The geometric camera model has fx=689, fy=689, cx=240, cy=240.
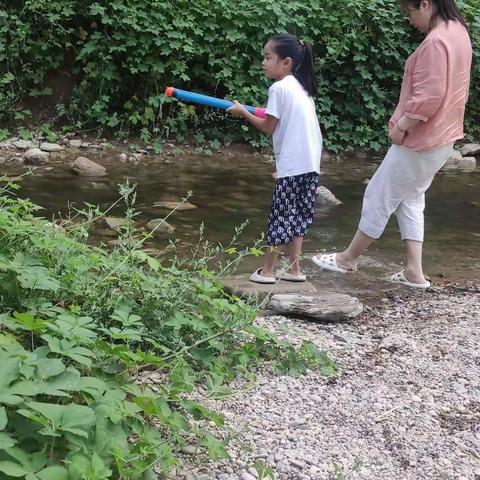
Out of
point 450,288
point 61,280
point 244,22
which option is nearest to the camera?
point 61,280

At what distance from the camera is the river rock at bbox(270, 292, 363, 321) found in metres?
3.49

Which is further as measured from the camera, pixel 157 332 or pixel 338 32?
pixel 338 32

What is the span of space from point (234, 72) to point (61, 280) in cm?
668

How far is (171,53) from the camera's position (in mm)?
8359

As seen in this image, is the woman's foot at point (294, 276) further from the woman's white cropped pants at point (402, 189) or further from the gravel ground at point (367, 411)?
the gravel ground at point (367, 411)

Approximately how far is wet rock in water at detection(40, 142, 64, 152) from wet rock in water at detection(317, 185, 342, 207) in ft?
9.97

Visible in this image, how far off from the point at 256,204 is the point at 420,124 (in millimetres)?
2535

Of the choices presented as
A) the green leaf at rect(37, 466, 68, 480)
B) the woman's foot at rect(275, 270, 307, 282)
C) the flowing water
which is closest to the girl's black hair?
the woman's foot at rect(275, 270, 307, 282)

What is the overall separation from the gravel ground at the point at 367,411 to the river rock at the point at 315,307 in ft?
0.18

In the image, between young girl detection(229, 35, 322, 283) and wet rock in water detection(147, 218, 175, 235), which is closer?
young girl detection(229, 35, 322, 283)

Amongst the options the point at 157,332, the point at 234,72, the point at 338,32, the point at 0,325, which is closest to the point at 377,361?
the point at 157,332

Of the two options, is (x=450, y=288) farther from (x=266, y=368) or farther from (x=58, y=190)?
(x=58, y=190)

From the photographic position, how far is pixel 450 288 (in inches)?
172

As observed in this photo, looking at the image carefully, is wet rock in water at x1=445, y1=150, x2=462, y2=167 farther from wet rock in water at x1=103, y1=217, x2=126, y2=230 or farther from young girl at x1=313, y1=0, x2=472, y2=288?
wet rock in water at x1=103, y1=217, x2=126, y2=230
